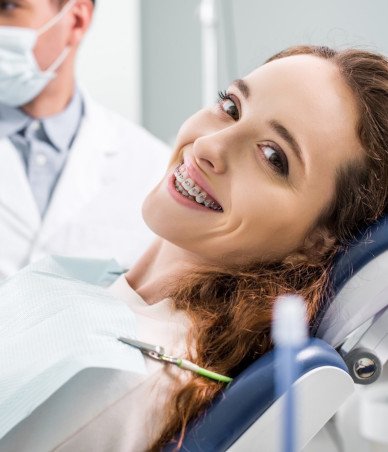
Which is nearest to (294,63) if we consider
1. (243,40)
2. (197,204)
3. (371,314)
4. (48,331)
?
(197,204)

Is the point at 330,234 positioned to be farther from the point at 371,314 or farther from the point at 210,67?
the point at 210,67

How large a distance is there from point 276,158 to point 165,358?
379mm

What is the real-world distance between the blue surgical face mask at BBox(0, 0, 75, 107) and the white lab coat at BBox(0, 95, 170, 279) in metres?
0.17

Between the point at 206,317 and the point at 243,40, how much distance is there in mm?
1566

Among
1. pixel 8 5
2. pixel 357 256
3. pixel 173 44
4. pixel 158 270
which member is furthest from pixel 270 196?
pixel 173 44

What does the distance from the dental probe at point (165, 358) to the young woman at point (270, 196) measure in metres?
0.07

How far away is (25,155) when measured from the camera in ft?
7.52

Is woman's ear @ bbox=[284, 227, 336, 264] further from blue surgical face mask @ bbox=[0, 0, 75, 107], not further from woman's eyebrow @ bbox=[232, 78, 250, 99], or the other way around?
blue surgical face mask @ bbox=[0, 0, 75, 107]

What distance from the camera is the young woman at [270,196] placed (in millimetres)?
1085

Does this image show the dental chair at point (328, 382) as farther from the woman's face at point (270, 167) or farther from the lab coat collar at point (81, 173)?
the lab coat collar at point (81, 173)

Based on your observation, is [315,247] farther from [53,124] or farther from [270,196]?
[53,124]

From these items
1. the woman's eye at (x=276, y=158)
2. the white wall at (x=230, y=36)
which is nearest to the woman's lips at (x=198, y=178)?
the woman's eye at (x=276, y=158)

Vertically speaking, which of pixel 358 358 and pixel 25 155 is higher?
pixel 358 358

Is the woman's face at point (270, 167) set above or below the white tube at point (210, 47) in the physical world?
above
